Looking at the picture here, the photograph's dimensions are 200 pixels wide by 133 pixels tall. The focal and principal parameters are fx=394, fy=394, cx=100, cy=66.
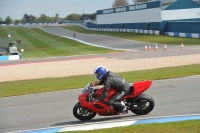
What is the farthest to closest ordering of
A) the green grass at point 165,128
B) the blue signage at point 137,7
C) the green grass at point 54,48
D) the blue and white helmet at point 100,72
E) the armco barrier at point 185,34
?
the blue signage at point 137,7 → the armco barrier at point 185,34 → the green grass at point 54,48 → the blue and white helmet at point 100,72 → the green grass at point 165,128

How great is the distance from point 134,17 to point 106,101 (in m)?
74.7

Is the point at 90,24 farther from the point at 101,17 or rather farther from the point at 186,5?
the point at 186,5

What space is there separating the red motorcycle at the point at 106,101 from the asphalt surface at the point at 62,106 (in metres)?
0.21

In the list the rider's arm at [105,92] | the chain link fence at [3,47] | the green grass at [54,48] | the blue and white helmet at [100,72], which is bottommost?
the green grass at [54,48]

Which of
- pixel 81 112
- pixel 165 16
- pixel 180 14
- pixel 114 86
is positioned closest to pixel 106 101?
pixel 114 86

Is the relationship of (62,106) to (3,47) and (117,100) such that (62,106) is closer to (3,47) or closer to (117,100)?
(117,100)

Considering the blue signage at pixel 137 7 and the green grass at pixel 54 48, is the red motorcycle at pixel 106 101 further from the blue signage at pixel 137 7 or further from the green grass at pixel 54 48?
the blue signage at pixel 137 7

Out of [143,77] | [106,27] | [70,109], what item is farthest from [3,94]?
[106,27]

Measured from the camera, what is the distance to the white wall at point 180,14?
2736 inches

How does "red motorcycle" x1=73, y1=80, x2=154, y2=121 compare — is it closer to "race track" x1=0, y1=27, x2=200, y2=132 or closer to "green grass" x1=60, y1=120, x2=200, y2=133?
"race track" x1=0, y1=27, x2=200, y2=132

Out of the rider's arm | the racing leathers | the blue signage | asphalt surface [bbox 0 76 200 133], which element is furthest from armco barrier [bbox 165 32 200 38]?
the rider's arm

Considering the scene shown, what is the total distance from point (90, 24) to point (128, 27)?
30.9 m

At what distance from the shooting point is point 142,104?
10.7 metres

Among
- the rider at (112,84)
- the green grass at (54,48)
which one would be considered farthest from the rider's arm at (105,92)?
the green grass at (54,48)
